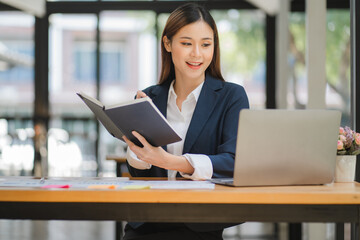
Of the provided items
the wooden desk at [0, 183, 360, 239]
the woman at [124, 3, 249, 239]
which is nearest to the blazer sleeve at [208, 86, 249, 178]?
the woman at [124, 3, 249, 239]

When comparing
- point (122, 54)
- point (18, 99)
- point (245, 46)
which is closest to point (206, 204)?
point (245, 46)

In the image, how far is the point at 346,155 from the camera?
1791 mm

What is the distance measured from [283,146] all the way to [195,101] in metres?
0.65

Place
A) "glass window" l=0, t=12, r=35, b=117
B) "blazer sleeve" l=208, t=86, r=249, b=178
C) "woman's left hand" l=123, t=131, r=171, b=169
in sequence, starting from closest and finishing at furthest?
1. "woman's left hand" l=123, t=131, r=171, b=169
2. "blazer sleeve" l=208, t=86, r=249, b=178
3. "glass window" l=0, t=12, r=35, b=117

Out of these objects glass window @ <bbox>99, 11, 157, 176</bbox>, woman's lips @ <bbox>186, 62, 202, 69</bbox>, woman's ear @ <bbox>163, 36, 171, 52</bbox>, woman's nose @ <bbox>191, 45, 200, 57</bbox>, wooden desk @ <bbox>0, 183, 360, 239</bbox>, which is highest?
glass window @ <bbox>99, 11, 157, 176</bbox>

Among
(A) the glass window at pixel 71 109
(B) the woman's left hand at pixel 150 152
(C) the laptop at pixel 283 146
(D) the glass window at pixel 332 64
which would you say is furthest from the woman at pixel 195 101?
(A) the glass window at pixel 71 109

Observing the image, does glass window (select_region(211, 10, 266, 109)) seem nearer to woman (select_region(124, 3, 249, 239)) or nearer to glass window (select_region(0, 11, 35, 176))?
glass window (select_region(0, 11, 35, 176))

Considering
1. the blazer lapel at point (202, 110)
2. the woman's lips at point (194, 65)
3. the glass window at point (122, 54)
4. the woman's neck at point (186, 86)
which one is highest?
the glass window at point (122, 54)

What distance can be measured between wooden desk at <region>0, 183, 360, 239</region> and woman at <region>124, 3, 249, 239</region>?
401 mm

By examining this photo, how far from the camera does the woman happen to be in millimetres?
1765

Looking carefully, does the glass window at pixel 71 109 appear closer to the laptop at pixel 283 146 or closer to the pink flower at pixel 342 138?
the pink flower at pixel 342 138

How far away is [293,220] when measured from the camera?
4.32 feet

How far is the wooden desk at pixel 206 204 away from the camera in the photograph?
1302mm

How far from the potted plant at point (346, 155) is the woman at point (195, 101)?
36 centimetres
